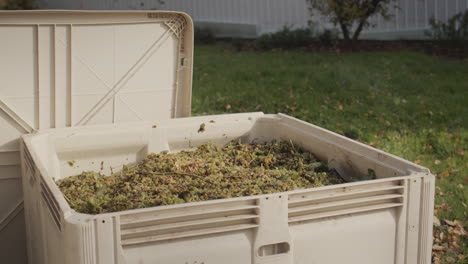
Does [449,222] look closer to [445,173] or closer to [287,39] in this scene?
[445,173]

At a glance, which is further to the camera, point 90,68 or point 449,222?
point 449,222

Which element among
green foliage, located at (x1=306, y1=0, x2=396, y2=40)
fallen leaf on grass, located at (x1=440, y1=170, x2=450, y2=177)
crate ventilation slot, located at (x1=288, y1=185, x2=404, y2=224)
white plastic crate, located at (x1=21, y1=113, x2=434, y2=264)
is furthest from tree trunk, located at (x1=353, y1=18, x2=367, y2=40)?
crate ventilation slot, located at (x1=288, y1=185, x2=404, y2=224)

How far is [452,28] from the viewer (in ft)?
30.1

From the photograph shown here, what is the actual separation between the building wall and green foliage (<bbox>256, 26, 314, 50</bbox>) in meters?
0.46

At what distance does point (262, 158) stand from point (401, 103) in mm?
3671

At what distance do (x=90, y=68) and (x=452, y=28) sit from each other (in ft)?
23.3

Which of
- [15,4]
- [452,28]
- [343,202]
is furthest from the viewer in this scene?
[15,4]

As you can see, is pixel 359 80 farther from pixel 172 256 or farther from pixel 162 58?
pixel 172 256

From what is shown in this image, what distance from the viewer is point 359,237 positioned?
2.21m

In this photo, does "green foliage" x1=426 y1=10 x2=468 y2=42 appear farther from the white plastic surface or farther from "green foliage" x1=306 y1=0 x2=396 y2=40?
the white plastic surface

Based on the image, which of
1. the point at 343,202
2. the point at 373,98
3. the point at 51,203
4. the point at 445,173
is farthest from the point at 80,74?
the point at 373,98

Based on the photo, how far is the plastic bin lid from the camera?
10.5ft

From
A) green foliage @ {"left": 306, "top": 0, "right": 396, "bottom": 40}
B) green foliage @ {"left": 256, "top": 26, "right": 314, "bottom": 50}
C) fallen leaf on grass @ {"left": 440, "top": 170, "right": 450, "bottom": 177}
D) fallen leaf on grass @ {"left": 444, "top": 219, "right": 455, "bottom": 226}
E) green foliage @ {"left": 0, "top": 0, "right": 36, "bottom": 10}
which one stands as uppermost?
green foliage @ {"left": 0, "top": 0, "right": 36, "bottom": 10}

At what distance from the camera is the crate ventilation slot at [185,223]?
74.0 inches
